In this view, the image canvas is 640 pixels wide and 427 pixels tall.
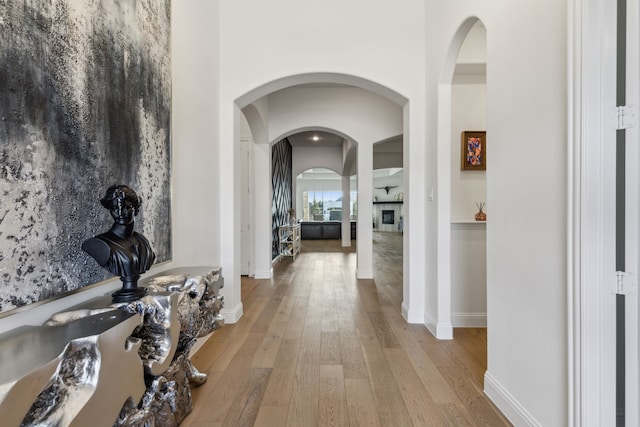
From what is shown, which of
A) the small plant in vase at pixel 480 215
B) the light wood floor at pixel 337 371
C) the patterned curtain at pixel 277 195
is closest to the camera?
the light wood floor at pixel 337 371

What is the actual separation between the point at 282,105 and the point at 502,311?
4511 mm

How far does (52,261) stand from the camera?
1.18 m

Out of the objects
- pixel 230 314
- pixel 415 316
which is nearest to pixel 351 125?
pixel 415 316

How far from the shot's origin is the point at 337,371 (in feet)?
7.18

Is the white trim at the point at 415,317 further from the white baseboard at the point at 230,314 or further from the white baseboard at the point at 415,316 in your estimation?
the white baseboard at the point at 230,314

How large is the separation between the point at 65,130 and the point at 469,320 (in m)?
3.42

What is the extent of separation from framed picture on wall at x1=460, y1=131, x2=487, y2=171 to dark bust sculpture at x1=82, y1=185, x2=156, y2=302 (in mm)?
2865

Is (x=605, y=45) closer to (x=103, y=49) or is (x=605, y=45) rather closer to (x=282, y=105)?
(x=103, y=49)

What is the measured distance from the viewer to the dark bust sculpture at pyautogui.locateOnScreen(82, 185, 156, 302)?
1268 millimetres

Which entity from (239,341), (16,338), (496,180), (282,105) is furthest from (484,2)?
(282,105)

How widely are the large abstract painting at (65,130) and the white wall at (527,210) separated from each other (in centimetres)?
212

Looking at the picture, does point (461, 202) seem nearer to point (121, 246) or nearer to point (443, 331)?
point (443, 331)

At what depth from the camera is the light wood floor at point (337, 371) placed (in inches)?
68.3

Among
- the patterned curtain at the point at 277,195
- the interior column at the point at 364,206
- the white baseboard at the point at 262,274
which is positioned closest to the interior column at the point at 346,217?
the patterned curtain at the point at 277,195
